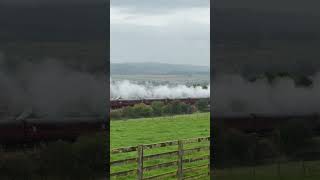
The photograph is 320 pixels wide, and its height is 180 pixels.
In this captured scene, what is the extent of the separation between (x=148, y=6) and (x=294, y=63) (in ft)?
18.0

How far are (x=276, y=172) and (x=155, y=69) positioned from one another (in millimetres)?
4969

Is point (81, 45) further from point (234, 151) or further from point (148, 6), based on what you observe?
point (148, 6)

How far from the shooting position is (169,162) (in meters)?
6.17

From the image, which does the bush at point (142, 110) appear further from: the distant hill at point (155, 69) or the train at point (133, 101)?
the distant hill at point (155, 69)

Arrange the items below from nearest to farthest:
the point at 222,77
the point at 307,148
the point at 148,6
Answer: the point at 222,77 → the point at 307,148 → the point at 148,6

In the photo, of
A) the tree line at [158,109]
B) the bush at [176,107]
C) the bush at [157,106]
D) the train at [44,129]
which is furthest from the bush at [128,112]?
the train at [44,129]

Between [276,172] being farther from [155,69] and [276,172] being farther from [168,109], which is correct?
[168,109]

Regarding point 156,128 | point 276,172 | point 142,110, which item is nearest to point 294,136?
point 276,172

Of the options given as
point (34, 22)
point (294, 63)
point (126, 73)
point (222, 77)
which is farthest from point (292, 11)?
point (126, 73)

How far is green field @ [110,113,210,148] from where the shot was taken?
9875 mm

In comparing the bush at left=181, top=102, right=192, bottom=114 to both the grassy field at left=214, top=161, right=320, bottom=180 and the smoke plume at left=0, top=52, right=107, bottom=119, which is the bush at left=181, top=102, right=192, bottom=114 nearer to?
the grassy field at left=214, top=161, right=320, bottom=180

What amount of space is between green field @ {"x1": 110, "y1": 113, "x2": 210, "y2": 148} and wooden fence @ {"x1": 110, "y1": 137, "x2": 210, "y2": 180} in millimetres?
2578

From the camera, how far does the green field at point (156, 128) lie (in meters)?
9.88

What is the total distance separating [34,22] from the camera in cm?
351
